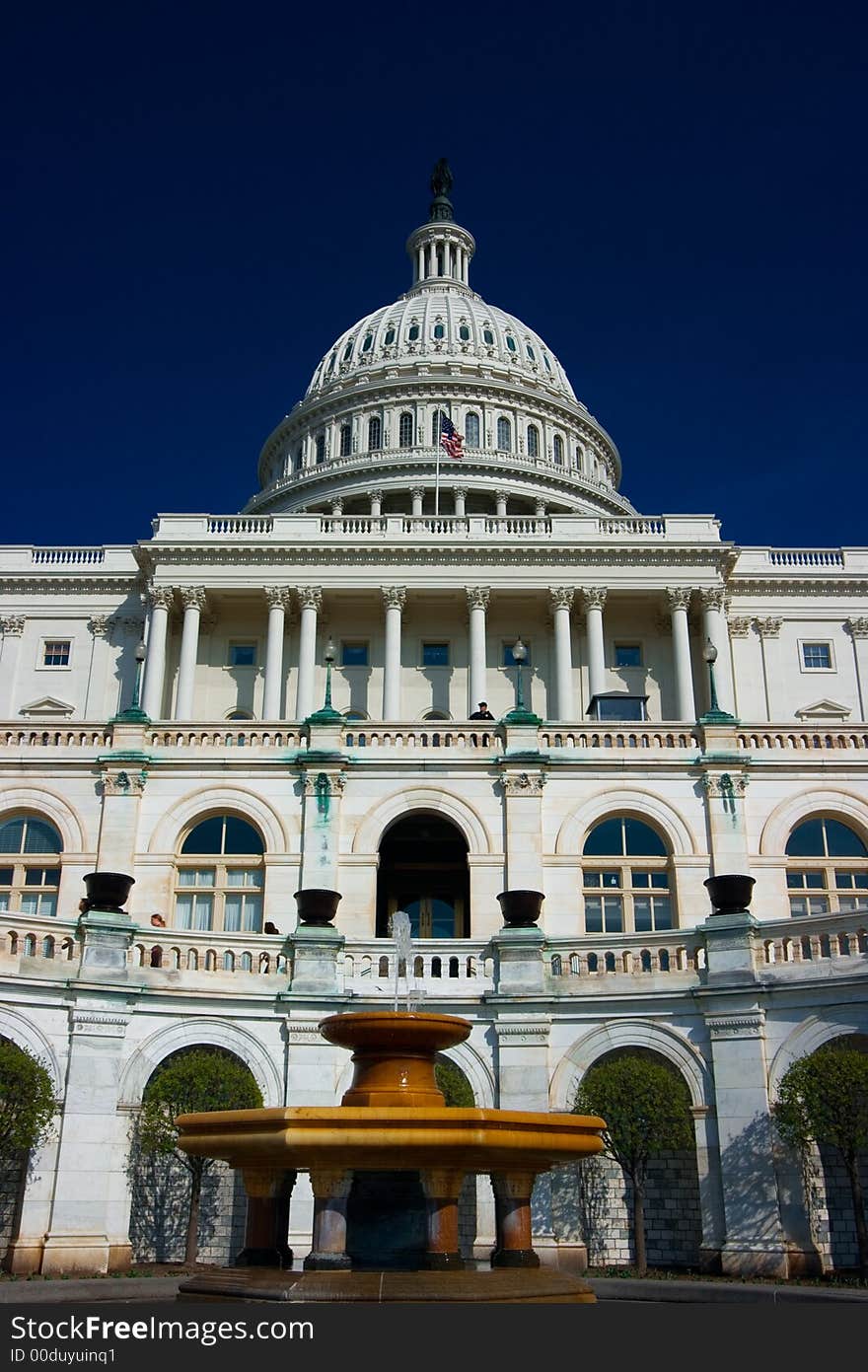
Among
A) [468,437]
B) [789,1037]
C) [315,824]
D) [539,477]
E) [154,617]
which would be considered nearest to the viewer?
[789,1037]

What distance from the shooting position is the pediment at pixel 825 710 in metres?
78.5

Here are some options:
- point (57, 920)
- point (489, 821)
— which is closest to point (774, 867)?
point (489, 821)

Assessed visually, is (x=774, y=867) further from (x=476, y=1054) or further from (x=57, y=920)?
(x=57, y=920)

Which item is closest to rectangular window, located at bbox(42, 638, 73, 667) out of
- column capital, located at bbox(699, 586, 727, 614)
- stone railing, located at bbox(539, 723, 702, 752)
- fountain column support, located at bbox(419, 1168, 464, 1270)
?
column capital, located at bbox(699, 586, 727, 614)

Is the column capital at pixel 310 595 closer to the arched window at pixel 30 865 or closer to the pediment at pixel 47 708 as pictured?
the pediment at pixel 47 708

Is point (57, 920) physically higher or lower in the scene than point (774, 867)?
lower

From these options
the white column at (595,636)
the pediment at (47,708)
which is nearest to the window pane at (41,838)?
the pediment at (47,708)

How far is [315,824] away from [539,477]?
75.5m

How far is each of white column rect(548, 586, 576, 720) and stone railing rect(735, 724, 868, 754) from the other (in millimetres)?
34537

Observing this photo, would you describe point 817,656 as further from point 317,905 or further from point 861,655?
point 317,905

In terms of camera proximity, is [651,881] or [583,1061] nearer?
[583,1061]

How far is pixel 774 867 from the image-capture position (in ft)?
126

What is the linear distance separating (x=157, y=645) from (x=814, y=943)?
5501cm

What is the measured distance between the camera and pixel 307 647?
77.6 meters
